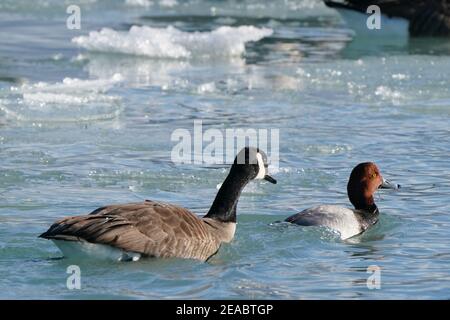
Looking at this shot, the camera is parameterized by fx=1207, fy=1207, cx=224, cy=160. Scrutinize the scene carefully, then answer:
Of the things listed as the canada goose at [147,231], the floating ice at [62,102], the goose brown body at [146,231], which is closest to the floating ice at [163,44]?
the floating ice at [62,102]

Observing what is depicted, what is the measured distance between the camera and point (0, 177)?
1103cm

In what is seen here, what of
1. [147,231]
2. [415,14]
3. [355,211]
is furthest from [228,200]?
[415,14]

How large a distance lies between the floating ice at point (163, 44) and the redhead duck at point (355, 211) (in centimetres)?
856

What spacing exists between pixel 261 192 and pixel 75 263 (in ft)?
9.59

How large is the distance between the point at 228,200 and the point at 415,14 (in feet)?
42.5

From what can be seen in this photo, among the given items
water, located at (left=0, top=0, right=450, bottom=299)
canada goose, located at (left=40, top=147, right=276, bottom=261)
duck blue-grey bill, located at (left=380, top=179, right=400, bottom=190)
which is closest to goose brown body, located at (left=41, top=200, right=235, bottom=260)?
canada goose, located at (left=40, top=147, right=276, bottom=261)

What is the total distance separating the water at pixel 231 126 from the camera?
8.33 metres

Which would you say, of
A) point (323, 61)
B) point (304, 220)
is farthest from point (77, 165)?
point (323, 61)

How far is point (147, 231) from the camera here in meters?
8.47

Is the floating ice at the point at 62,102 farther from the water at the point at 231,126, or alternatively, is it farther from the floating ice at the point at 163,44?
the floating ice at the point at 163,44

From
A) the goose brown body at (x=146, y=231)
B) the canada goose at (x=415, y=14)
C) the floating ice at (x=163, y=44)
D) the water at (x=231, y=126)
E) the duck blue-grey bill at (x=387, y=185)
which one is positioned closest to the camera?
the goose brown body at (x=146, y=231)

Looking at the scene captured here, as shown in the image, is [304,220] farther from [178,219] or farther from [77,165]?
[77,165]

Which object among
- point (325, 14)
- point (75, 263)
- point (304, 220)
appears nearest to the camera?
point (75, 263)

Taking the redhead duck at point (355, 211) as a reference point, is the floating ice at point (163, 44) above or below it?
above
